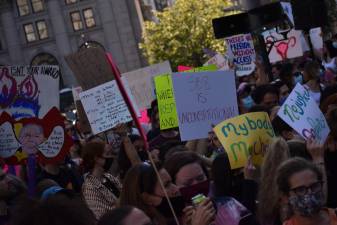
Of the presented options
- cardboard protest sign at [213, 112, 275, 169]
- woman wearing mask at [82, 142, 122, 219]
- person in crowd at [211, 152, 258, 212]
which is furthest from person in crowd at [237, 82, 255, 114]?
person in crowd at [211, 152, 258, 212]

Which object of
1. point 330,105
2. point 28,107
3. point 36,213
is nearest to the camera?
point 36,213

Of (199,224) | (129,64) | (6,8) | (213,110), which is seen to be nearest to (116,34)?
(129,64)

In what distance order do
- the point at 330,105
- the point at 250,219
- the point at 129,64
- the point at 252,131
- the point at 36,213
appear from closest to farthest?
the point at 36,213
the point at 250,219
the point at 252,131
the point at 330,105
the point at 129,64

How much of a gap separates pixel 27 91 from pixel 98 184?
5.14 feet

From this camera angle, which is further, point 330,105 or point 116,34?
point 116,34

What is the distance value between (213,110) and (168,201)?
330 centimetres

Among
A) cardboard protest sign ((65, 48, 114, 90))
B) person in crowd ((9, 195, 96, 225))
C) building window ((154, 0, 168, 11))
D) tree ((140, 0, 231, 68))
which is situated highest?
building window ((154, 0, 168, 11))

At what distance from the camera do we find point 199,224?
425 cm

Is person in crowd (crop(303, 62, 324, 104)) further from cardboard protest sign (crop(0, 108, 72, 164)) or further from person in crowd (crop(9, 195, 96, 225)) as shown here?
person in crowd (crop(9, 195, 96, 225))

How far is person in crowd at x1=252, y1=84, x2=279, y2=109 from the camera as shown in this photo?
852cm

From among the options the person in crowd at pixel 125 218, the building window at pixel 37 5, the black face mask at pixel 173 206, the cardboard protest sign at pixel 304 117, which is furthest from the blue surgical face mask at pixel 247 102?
the building window at pixel 37 5

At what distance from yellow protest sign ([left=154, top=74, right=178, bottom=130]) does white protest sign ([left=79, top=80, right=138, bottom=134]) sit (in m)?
0.39

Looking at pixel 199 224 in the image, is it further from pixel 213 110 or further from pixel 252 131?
pixel 213 110

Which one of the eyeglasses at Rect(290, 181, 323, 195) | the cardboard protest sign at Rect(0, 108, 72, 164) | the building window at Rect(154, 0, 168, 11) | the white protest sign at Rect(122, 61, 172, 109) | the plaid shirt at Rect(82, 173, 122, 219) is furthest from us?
the building window at Rect(154, 0, 168, 11)
